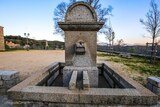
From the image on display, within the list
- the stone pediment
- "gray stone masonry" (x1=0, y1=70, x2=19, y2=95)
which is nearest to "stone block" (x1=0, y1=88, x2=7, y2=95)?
"gray stone masonry" (x1=0, y1=70, x2=19, y2=95)

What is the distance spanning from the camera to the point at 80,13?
4352 millimetres

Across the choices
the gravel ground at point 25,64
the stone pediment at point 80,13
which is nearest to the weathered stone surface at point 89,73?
the gravel ground at point 25,64

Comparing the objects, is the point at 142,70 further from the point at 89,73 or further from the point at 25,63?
the point at 25,63

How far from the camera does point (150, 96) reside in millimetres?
2564

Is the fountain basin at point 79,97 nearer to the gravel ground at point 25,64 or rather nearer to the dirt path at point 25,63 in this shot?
the gravel ground at point 25,64

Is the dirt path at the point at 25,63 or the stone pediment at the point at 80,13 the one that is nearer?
the stone pediment at the point at 80,13

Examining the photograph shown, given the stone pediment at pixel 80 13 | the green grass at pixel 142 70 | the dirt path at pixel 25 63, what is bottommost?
the green grass at pixel 142 70

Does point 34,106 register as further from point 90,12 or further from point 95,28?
point 90,12

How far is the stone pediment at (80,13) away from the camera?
4316mm

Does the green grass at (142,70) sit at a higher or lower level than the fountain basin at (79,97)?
lower

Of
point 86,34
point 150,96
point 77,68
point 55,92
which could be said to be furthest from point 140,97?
point 86,34

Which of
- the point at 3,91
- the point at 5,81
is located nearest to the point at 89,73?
the point at 5,81

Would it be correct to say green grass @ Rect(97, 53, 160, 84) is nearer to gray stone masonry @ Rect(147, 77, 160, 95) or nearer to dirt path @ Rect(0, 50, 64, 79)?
gray stone masonry @ Rect(147, 77, 160, 95)

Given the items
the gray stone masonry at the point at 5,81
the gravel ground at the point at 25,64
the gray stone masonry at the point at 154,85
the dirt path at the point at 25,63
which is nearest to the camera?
the gray stone masonry at the point at 154,85
